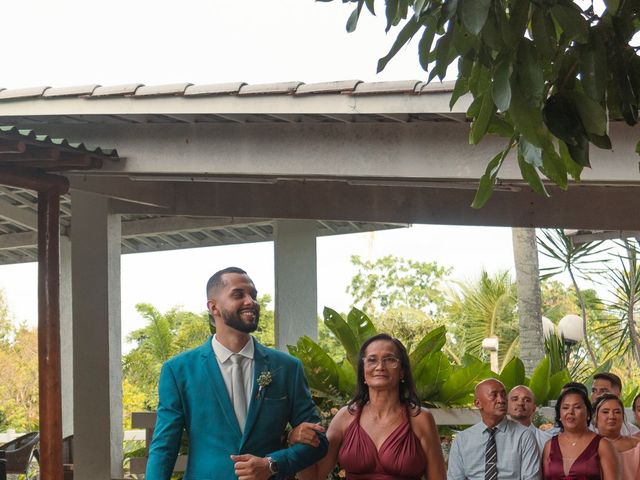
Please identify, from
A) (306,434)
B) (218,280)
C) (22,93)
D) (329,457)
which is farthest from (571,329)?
(218,280)

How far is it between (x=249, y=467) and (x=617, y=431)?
369 cm

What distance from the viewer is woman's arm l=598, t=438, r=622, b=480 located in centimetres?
682

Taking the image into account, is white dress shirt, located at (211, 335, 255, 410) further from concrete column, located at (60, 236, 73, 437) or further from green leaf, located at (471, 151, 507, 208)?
concrete column, located at (60, 236, 73, 437)

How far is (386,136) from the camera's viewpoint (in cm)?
966

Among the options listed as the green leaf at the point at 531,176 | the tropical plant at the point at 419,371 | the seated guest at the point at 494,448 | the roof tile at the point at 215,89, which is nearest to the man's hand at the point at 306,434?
the green leaf at the point at 531,176

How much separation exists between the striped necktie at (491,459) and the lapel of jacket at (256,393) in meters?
2.97

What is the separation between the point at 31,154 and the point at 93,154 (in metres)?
0.77

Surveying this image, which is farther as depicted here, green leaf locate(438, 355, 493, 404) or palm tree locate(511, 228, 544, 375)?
palm tree locate(511, 228, 544, 375)

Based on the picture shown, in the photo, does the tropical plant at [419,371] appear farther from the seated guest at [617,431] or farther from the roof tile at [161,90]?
the seated guest at [617,431]

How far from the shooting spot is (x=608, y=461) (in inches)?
270

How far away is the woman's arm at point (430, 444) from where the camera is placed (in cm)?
507

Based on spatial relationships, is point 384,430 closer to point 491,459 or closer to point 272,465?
point 272,465

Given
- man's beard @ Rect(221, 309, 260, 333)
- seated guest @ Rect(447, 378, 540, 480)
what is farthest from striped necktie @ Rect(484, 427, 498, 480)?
man's beard @ Rect(221, 309, 260, 333)

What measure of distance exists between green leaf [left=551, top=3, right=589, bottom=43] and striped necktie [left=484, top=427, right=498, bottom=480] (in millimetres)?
5202
